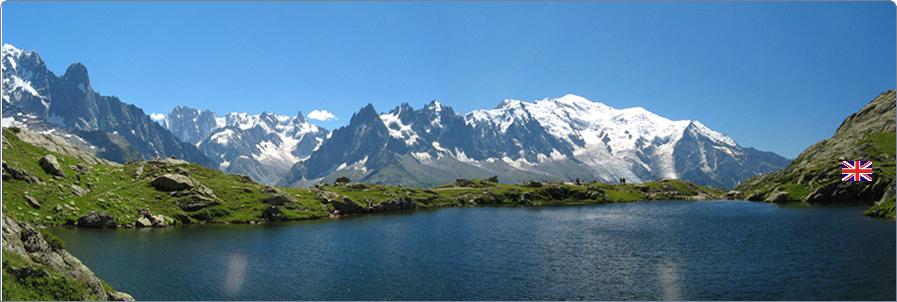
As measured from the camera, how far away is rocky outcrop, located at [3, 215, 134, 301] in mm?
45406

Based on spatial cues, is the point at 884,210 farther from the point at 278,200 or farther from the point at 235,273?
the point at 278,200

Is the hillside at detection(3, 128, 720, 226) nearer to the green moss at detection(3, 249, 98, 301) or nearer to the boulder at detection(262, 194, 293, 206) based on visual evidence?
the boulder at detection(262, 194, 293, 206)

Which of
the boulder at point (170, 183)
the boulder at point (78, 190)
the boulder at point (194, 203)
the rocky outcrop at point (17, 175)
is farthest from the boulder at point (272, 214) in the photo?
the rocky outcrop at point (17, 175)

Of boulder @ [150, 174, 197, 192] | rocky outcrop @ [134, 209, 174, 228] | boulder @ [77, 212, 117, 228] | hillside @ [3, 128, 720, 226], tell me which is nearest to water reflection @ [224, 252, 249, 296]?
boulder @ [77, 212, 117, 228]

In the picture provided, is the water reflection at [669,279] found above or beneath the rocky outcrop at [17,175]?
beneath

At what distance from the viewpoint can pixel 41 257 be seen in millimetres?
48719

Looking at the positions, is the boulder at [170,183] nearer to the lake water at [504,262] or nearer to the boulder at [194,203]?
the boulder at [194,203]

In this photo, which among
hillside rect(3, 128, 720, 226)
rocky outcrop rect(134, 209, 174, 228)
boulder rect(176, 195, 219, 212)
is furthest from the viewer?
boulder rect(176, 195, 219, 212)

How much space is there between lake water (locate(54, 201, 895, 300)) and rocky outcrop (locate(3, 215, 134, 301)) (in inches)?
775

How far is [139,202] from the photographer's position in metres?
154

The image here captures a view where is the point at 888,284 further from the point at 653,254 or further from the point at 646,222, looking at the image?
the point at 646,222

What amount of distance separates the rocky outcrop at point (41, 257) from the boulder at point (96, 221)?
310ft

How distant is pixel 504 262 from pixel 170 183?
122598mm

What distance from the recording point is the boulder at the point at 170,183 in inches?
6697
